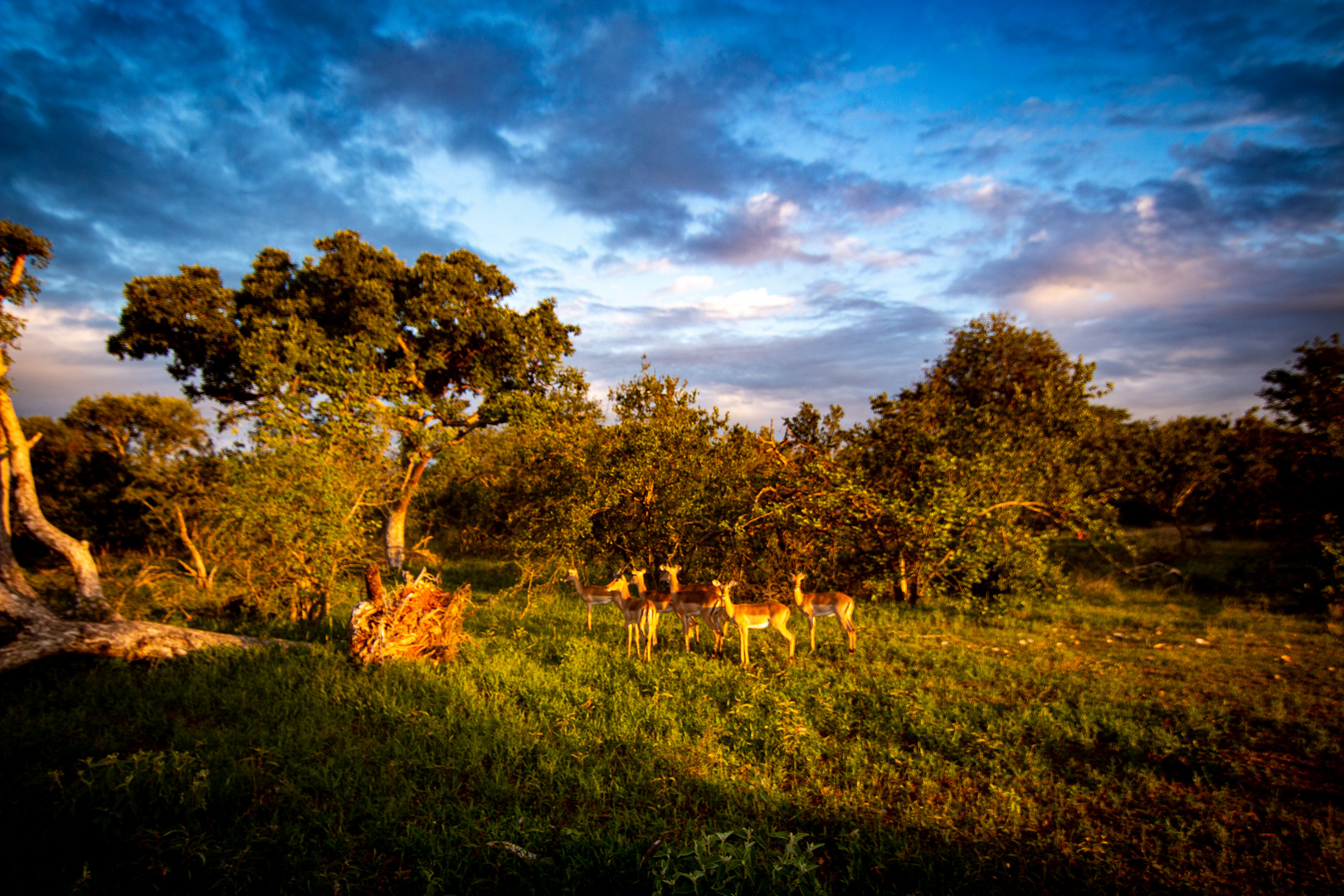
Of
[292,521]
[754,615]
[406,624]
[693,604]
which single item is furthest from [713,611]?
[292,521]

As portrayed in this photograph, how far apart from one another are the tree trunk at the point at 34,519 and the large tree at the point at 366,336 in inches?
266

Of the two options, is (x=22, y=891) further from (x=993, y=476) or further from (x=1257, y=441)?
(x=1257, y=441)

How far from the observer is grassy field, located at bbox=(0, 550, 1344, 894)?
14.0ft

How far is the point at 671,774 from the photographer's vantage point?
18.5ft

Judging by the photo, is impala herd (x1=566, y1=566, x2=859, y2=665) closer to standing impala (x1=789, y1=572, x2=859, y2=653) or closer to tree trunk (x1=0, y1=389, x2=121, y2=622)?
standing impala (x1=789, y1=572, x2=859, y2=653)

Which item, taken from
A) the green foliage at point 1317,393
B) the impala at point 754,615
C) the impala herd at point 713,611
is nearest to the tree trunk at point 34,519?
the impala herd at point 713,611

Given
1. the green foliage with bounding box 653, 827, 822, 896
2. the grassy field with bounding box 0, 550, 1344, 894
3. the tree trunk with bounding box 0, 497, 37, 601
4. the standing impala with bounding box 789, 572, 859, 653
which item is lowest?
the grassy field with bounding box 0, 550, 1344, 894

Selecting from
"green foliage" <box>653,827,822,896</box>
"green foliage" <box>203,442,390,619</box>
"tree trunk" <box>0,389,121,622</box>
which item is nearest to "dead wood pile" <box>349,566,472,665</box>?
"green foliage" <box>203,442,390,619</box>

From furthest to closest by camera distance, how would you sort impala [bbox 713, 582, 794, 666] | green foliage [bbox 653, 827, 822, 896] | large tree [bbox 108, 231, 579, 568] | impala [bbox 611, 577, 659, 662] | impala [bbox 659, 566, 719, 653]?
large tree [bbox 108, 231, 579, 568]
impala [bbox 659, 566, 719, 653]
impala [bbox 611, 577, 659, 662]
impala [bbox 713, 582, 794, 666]
green foliage [bbox 653, 827, 822, 896]

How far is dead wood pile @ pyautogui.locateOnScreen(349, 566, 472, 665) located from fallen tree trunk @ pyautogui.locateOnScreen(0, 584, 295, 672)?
6.64 ft

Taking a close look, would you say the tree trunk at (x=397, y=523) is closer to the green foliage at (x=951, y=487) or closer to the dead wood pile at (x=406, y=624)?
the dead wood pile at (x=406, y=624)

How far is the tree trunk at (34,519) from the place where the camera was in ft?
30.2

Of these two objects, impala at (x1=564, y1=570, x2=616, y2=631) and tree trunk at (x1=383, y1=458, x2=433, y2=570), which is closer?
impala at (x1=564, y1=570, x2=616, y2=631)

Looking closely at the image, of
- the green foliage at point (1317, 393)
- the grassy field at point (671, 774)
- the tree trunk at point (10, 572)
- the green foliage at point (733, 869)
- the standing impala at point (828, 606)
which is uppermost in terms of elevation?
the green foliage at point (1317, 393)
